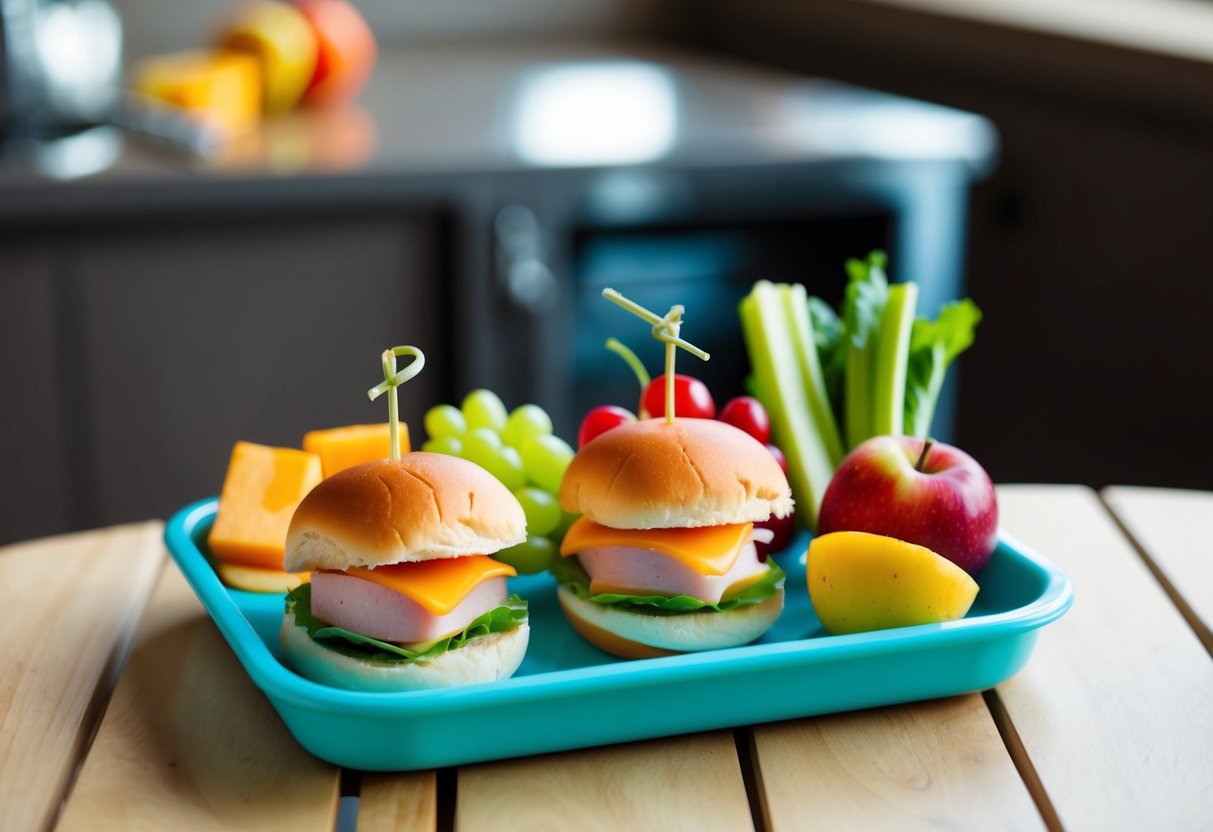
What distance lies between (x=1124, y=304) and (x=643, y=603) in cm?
171

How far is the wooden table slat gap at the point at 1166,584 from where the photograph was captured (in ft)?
3.72

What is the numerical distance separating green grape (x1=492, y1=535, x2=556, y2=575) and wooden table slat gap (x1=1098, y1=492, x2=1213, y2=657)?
51cm

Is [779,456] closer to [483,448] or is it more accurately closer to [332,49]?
[483,448]

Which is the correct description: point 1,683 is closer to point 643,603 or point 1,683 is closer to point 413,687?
point 413,687

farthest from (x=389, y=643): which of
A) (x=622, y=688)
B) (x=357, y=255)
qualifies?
(x=357, y=255)

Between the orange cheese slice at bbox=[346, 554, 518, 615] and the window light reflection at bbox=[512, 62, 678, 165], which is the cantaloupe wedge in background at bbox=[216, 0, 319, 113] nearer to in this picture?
the window light reflection at bbox=[512, 62, 678, 165]

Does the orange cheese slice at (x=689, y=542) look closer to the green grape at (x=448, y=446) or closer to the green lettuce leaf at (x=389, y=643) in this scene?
the green lettuce leaf at (x=389, y=643)

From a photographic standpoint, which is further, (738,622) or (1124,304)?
(1124,304)

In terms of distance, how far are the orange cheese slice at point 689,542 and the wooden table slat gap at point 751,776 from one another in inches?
4.3

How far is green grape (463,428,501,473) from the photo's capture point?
120cm

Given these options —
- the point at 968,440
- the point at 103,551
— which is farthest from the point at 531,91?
the point at 103,551

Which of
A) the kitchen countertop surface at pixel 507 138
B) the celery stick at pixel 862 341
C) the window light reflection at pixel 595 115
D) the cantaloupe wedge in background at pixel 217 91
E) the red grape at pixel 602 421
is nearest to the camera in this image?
the red grape at pixel 602 421

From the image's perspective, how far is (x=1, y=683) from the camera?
3.43 ft

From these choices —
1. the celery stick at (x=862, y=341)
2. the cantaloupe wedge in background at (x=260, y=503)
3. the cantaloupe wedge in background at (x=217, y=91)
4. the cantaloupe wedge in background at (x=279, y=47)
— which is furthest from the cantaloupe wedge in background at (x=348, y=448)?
the cantaloupe wedge in background at (x=279, y=47)
